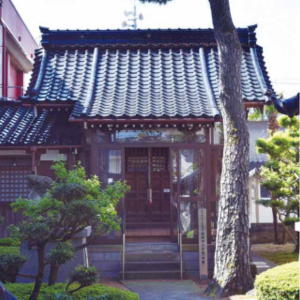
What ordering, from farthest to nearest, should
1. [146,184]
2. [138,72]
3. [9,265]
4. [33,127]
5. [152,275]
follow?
1. [146,184]
2. [138,72]
3. [33,127]
4. [152,275]
5. [9,265]

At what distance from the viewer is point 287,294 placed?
7902 millimetres

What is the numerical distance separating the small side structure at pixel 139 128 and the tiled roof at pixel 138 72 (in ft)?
0.11

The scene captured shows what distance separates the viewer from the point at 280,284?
8023mm

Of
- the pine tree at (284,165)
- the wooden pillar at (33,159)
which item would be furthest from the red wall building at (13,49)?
the pine tree at (284,165)

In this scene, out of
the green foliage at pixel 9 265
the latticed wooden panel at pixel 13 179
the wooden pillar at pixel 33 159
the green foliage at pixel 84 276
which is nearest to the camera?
the green foliage at pixel 84 276

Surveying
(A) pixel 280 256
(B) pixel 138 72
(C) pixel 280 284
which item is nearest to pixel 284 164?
(A) pixel 280 256

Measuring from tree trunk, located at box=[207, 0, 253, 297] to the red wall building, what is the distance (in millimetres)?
10833

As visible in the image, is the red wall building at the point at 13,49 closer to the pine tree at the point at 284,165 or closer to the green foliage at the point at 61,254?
the pine tree at the point at 284,165

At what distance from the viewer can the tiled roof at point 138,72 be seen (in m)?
14.4

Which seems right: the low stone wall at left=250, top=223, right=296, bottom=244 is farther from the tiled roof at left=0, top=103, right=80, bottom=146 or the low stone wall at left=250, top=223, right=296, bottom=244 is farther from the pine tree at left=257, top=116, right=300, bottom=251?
the tiled roof at left=0, top=103, right=80, bottom=146

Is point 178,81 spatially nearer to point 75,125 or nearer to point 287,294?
point 75,125

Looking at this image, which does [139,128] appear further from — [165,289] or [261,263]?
[261,263]

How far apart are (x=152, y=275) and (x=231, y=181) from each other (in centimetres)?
353

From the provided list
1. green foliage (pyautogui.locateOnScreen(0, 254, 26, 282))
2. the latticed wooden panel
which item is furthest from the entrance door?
green foliage (pyautogui.locateOnScreen(0, 254, 26, 282))
